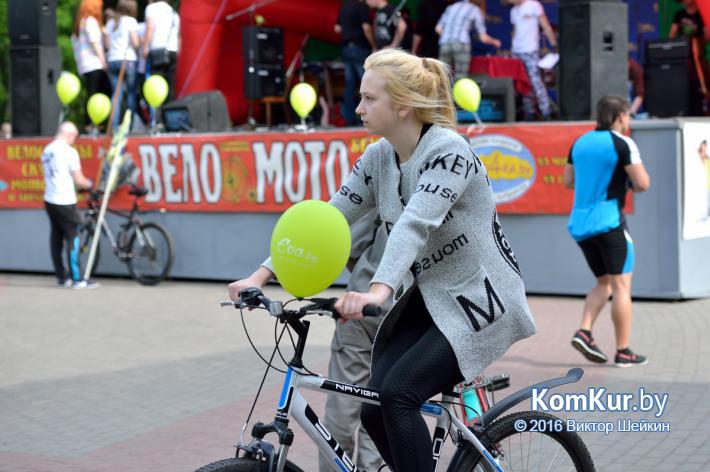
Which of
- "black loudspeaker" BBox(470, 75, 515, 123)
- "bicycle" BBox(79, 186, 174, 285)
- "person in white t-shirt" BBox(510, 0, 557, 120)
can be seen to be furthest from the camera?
"person in white t-shirt" BBox(510, 0, 557, 120)

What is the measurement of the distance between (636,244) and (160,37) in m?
7.47

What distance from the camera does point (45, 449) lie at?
6.21 m

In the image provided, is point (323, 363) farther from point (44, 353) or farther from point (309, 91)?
point (309, 91)

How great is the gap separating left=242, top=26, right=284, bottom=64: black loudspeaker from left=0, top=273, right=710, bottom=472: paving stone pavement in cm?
620

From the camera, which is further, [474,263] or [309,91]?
[309,91]

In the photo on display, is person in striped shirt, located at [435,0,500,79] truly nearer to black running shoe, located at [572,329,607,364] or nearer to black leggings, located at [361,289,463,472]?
black running shoe, located at [572,329,607,364]

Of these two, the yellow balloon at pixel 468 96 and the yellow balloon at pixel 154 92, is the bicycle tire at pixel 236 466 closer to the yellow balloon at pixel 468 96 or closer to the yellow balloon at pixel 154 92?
the yellow balloon at pixel 468 96

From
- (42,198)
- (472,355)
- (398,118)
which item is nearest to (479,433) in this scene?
(472,355)

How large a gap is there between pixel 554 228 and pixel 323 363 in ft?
11.4

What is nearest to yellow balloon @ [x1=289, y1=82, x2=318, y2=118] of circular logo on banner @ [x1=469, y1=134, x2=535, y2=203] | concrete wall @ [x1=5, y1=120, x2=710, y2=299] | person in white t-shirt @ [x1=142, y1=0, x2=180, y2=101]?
concrete wall @ [x1=5, y1=120, x2=710, y2=299]

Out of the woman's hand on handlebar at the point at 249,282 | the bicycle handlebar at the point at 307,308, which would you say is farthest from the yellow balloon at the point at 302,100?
the bicycle handlebar at the point at 307,308

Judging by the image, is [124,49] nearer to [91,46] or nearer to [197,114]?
[91,46]

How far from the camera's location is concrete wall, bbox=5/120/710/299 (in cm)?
1027

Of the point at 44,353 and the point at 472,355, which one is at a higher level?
the point at 472,355
